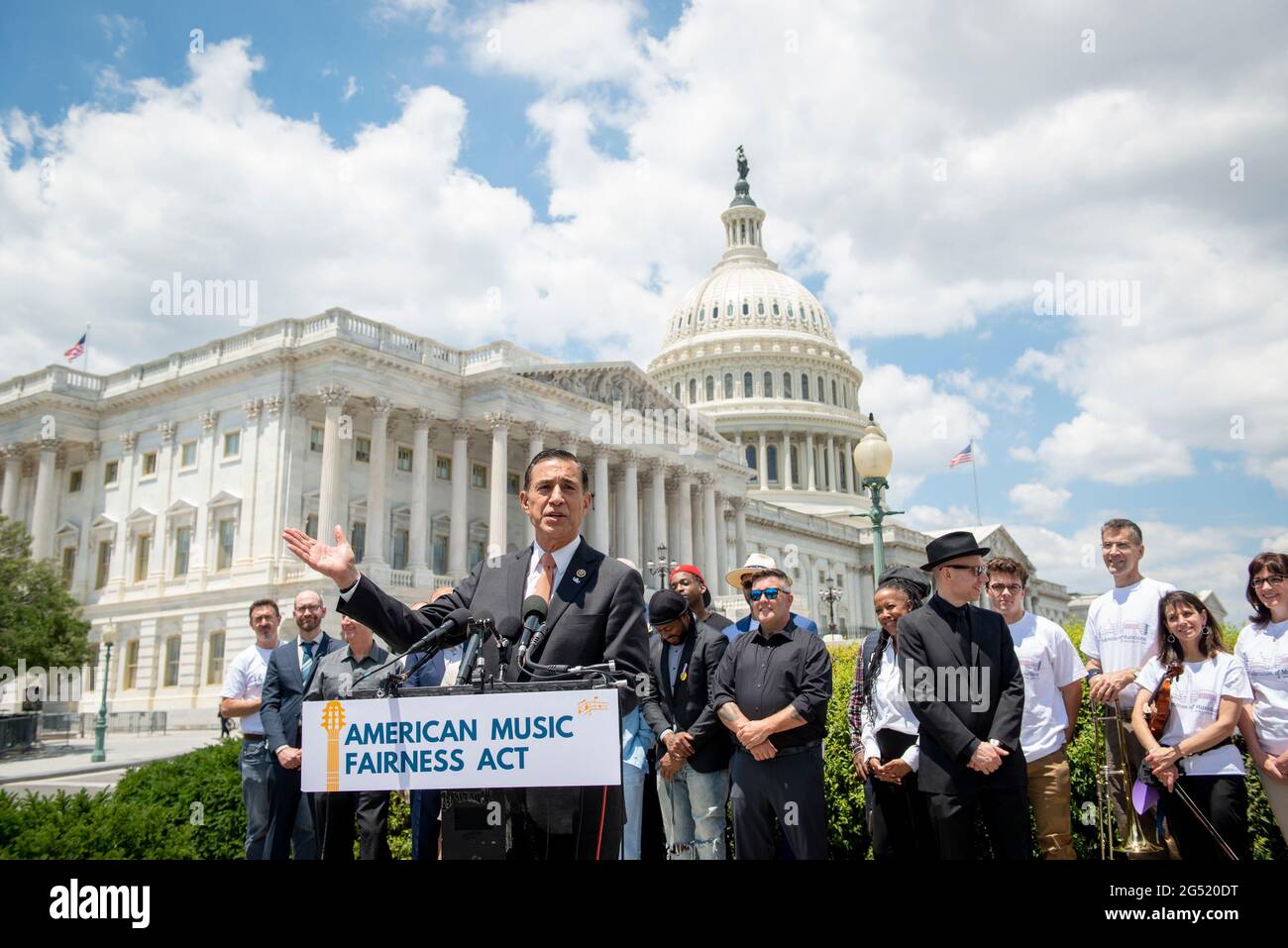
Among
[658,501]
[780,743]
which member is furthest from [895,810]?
[658,501]

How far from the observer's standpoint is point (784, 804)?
7.15m

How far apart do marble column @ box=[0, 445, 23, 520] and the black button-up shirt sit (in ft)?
171

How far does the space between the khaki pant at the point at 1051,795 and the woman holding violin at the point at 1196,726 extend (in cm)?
56

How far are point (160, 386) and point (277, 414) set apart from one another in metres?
7.83

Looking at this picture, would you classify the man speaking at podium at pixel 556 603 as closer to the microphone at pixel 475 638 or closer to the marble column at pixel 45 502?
the microphone at pixel 475 638

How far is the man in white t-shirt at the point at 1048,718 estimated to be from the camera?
23.3ft

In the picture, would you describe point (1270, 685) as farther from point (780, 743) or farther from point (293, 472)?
point (293, 472)

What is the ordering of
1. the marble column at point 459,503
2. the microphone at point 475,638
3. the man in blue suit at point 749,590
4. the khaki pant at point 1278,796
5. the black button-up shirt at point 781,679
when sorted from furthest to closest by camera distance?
the marble column at point 459,503
the man in blue suit at point 749,590
the black button-up shirt at point 781,679
the khaki pant at point 1278,796
the microphone at point 475,638

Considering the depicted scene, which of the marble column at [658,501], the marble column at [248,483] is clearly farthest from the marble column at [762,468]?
the marble column at [248,483]

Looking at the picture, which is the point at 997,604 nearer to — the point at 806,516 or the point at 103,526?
the point at 103,526

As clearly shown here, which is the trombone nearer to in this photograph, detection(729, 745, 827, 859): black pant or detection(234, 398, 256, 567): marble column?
detection(729, 745, 827, 859): black pant
